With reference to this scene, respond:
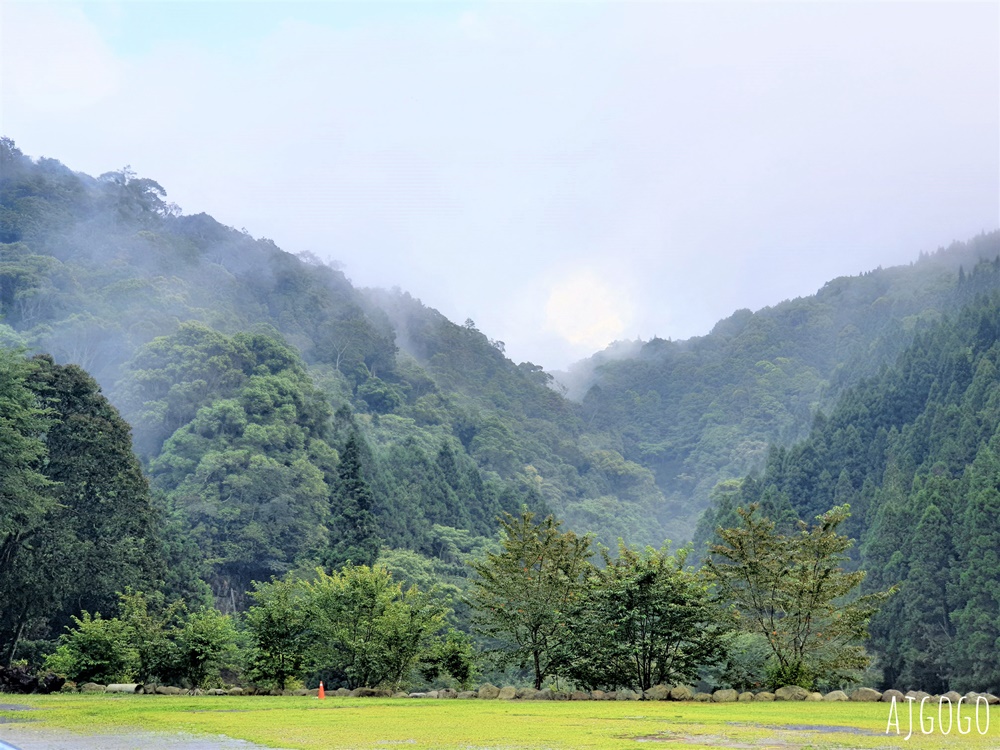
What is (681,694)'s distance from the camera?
2011 centimetres

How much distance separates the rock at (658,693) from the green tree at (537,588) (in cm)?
330

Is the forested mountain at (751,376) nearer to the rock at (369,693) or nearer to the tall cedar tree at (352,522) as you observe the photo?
the tall cedar tree at (352,522)

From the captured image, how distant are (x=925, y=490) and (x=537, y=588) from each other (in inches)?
1561

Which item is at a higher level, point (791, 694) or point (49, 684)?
point (791, 694)

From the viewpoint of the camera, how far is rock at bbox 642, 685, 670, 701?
2023 centimetres

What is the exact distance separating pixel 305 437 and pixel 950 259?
366 feet

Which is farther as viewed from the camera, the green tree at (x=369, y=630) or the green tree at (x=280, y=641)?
the green tree at (x=280, y=641)

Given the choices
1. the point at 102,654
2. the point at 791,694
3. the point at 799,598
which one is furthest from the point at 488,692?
the point at 102,654

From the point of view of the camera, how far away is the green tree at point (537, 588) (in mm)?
23703

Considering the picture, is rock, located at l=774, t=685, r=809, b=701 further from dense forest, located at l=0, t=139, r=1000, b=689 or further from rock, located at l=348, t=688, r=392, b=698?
dense forest, located at l=0, t=139, r=1000, b=689

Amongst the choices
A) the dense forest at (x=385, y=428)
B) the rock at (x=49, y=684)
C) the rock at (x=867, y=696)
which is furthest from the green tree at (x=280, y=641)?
the rock at (x=867, y=696)

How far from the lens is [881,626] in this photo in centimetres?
5209

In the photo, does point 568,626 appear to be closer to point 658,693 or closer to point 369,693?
point 658,693

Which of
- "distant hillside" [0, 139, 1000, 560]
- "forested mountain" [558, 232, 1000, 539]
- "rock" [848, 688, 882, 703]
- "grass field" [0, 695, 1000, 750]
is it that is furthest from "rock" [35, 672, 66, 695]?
"forested mountain" [558, 232, 1000, 539]
